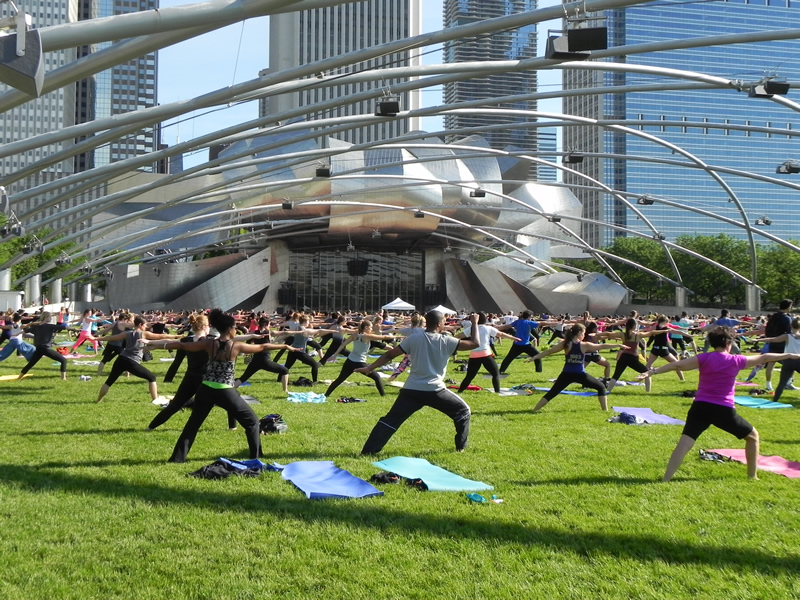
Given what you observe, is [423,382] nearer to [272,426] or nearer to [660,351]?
[272,426]

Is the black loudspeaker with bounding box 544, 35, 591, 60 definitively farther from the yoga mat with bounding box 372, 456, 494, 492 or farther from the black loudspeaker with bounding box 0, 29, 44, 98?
the black loudspeaker with bounding box 0, 29, 44, 98

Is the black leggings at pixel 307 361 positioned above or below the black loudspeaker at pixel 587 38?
below

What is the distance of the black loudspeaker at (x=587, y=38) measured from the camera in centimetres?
1230

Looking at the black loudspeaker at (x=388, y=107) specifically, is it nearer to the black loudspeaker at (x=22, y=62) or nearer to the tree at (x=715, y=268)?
the black loudspeaker at (x=22, y=62)

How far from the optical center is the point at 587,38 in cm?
1242

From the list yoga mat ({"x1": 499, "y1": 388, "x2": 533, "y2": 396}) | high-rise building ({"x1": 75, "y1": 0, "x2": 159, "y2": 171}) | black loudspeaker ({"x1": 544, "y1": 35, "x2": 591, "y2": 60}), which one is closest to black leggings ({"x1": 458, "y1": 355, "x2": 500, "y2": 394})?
yoga mat ({"x1": 499, "y1": 388, "x2": 533, "y2": 396})

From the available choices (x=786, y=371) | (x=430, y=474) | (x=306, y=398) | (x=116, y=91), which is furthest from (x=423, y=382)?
(x=116, y=91)

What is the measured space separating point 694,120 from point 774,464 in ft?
411

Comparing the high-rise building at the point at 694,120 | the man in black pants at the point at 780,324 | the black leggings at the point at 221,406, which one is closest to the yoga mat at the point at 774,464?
the black leggings at the point at 221,406

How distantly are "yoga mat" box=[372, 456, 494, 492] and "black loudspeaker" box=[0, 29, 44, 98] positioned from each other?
515 cm

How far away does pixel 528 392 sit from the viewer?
52.0 feet

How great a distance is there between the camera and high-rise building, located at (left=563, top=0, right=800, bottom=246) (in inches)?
3748

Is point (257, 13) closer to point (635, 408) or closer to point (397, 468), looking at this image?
point (397, 468)

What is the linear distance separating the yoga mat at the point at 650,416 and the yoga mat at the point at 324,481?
5798mm
